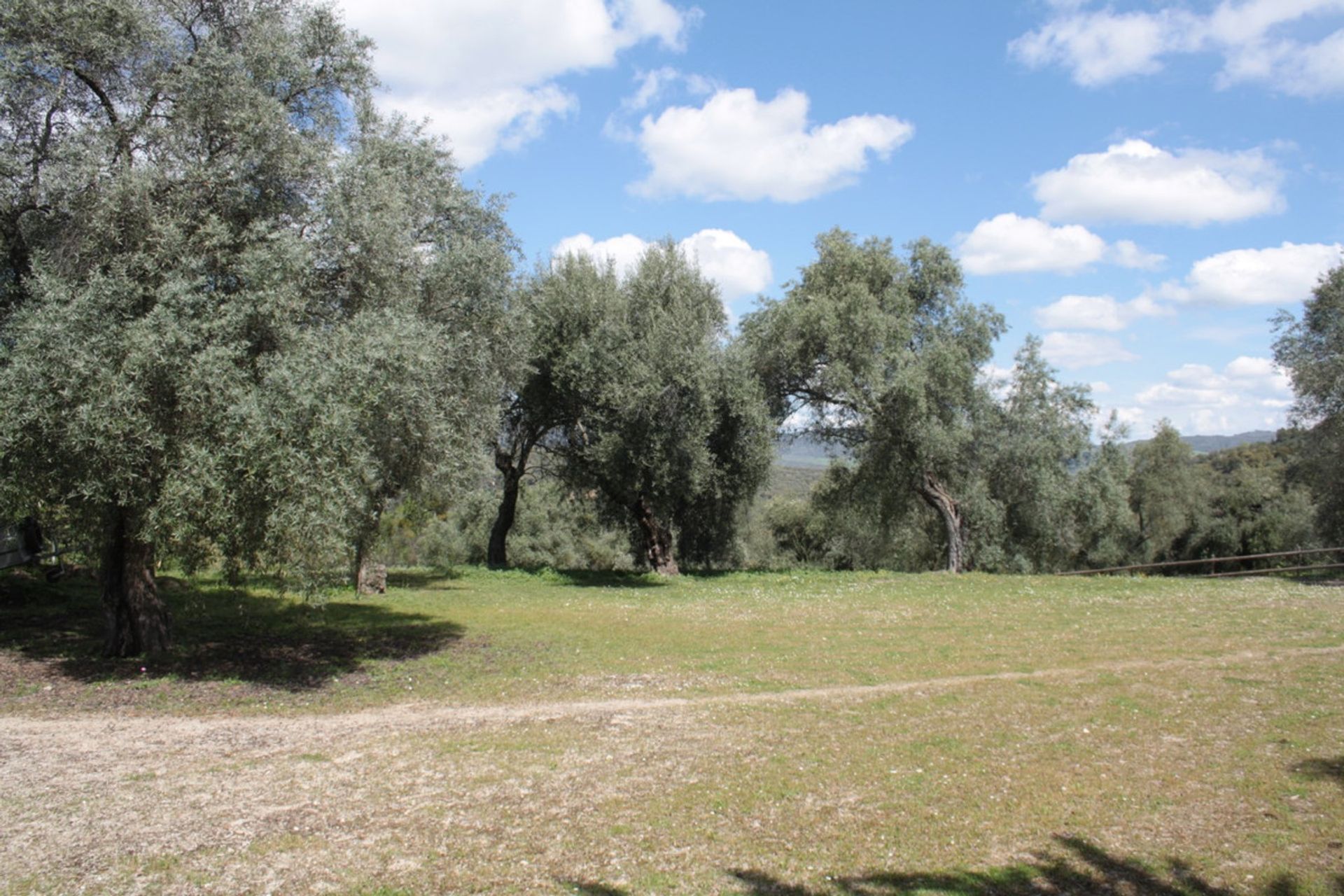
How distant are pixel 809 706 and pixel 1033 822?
4589 mm

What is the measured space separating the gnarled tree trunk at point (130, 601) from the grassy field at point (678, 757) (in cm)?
49

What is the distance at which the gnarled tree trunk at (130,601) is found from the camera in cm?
1459

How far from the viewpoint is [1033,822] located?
304 inches

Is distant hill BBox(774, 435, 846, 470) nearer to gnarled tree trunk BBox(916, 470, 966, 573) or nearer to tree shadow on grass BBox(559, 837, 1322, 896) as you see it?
gnarled tree trunk BBox(916, 470, 966, 573)

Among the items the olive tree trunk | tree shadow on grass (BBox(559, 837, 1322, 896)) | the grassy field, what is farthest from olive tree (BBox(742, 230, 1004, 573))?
tree shadow on grass (BBox(559, 837, 1322, 896))

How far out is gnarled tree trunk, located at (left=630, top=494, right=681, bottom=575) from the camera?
101 feet

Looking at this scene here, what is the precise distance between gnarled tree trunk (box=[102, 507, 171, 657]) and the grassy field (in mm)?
493

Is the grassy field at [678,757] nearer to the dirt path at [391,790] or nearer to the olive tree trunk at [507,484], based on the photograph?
the dirt path at [391,790]

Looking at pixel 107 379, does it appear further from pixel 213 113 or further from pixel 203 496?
pixel 213 113

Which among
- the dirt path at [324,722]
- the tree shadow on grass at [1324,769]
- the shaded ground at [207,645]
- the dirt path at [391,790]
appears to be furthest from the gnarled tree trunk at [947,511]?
the tree shadow on grass at [1324,769]

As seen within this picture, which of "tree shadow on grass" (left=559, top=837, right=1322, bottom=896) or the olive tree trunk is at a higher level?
the olive tree trunk

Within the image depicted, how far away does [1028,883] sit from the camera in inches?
257

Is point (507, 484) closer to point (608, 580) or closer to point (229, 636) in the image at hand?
point (608, 580)

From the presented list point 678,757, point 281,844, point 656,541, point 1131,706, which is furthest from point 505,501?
point 281,844
